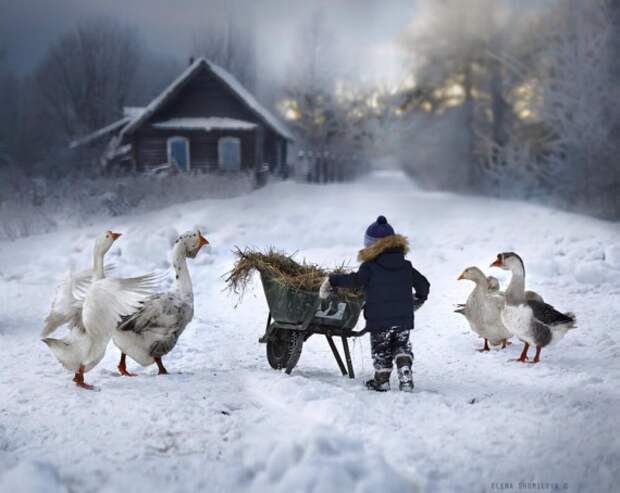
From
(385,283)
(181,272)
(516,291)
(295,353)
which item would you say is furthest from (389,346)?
(181,272)

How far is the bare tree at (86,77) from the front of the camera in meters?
25.1

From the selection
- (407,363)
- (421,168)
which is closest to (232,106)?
(421,168)

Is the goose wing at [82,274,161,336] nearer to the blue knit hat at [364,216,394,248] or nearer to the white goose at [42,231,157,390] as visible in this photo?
the white goose at [42,231,157,390]

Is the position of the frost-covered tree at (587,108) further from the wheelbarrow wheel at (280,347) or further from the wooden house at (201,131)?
the wheelbarrow wheel at (280,347)

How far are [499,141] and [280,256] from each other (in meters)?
15.8

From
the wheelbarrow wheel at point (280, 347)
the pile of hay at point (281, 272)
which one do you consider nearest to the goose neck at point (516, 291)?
the pile of hay at point (281, 272)

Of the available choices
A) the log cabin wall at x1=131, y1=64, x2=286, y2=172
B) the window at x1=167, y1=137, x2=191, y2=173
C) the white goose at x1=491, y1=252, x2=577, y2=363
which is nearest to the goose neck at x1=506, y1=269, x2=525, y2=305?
the white goose at x1=491, y1=252, x2=577, y2=363

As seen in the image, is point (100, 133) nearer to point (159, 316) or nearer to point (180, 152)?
point (180, 152)

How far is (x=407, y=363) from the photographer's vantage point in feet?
13.4

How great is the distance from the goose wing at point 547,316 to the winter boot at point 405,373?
56.9 inches

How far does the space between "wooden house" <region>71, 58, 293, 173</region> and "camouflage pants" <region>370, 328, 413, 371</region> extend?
1506 centimetres

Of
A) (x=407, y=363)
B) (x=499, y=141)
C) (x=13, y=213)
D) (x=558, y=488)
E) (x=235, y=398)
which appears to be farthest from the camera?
(x=499, y=141)

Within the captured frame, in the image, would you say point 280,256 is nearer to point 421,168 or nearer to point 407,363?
point 407,363

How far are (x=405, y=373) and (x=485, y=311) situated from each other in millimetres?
1604
